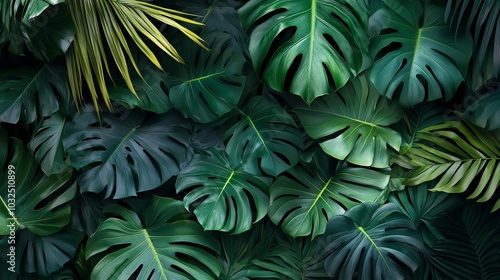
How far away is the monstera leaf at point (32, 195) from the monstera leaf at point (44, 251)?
1.8 inches

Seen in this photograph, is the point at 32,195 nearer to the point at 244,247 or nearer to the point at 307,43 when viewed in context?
the point at 244,247

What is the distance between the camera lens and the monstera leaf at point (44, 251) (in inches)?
90.0

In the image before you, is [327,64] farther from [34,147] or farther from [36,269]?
[36,269]

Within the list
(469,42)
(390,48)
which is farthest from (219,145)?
(469,42)

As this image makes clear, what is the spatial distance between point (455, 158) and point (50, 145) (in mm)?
1311

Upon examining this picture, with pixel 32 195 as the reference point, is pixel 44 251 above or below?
below

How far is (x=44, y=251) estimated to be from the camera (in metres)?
2.29

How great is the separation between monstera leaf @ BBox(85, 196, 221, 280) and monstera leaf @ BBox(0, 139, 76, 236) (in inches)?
6.0

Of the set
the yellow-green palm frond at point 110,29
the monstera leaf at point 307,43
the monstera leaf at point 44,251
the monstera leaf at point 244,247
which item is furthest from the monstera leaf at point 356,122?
the monstera leaf at point 44,251

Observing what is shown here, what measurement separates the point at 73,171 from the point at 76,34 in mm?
512

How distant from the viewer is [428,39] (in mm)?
2188

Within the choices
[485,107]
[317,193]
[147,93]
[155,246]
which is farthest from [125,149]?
[485,107]

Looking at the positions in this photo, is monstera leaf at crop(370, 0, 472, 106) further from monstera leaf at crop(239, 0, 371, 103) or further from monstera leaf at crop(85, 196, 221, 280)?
monstera leaf at crop(85, 196, 221, 280)

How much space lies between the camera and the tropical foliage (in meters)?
2.12
